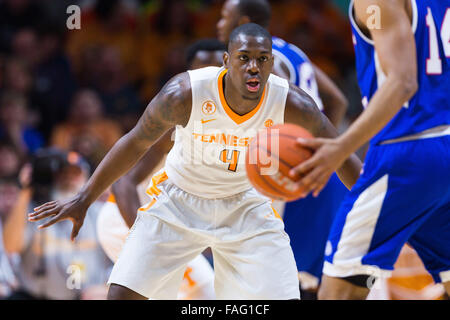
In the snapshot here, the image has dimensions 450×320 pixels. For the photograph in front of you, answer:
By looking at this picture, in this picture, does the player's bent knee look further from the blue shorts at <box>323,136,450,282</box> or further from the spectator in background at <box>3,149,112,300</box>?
the spectator in background at <box>3,149,112,300</box>

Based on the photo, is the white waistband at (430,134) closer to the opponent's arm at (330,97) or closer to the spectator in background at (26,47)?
the opponent's arm at (330,97)

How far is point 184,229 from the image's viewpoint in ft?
11.9

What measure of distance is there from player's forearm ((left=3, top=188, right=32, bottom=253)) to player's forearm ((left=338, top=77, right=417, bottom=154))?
13.6 ft

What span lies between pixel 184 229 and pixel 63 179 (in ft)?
8.82

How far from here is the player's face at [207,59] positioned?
16.3 feet

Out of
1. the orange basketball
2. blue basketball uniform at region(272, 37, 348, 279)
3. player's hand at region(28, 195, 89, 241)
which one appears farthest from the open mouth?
blue basketball uniform at region(272, 37, 348, 279)

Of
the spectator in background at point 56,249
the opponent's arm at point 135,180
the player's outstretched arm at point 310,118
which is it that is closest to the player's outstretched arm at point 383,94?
Answer: the player's outstretched arm at point 310,118

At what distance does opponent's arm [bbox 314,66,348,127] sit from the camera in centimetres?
554

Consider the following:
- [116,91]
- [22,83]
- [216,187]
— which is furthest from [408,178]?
[22,83]

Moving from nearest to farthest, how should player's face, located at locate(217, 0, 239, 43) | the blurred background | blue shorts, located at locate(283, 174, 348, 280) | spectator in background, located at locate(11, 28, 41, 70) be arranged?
blue shorts, located at locate(283, 174, 348, 280) < player's face, located at locate(217, 0, 239, 43) < the blurred background < spectator in background, located at locate(11, 28, 41, 70)

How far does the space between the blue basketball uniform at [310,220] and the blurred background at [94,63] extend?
2.09 metres

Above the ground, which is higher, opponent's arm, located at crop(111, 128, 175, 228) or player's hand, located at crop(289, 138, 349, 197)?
player's hand, located at crop(289, 138, 349, 197)

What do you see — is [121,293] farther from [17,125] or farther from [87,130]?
[17,125]

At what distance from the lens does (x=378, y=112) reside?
8.81ft
